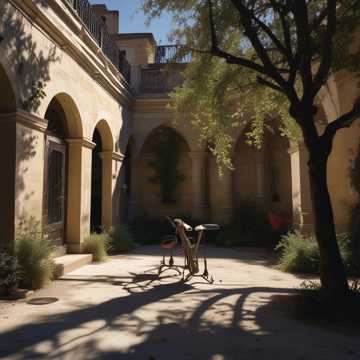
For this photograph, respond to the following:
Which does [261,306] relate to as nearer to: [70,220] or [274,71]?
[274,71]

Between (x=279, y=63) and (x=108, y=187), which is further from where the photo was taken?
(x=108, y=187)

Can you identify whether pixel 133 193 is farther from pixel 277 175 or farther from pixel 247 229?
pixel 277 175

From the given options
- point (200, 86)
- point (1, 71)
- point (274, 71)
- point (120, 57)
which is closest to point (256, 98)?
point (200, 86)

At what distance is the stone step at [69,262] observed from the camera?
726 centimetres

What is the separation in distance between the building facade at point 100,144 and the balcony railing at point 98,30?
5cm

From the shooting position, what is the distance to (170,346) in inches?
144

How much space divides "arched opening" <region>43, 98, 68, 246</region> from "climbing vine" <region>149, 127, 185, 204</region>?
245 inches

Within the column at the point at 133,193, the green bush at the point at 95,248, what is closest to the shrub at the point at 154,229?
the column at the point at 133,193

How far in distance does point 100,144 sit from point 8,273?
753 cm

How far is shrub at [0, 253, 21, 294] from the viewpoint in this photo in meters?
5.54

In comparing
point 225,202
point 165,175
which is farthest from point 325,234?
point 165,175

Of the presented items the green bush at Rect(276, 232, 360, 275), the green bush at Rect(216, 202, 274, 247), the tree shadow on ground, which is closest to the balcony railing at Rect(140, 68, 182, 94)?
the green bush at Rect(216, 202, 274, 247)

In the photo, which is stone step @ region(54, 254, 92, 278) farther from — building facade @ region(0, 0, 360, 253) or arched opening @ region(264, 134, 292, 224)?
arched opening @ region(264, 134, 292, 224)

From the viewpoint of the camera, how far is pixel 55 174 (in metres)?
8.55
